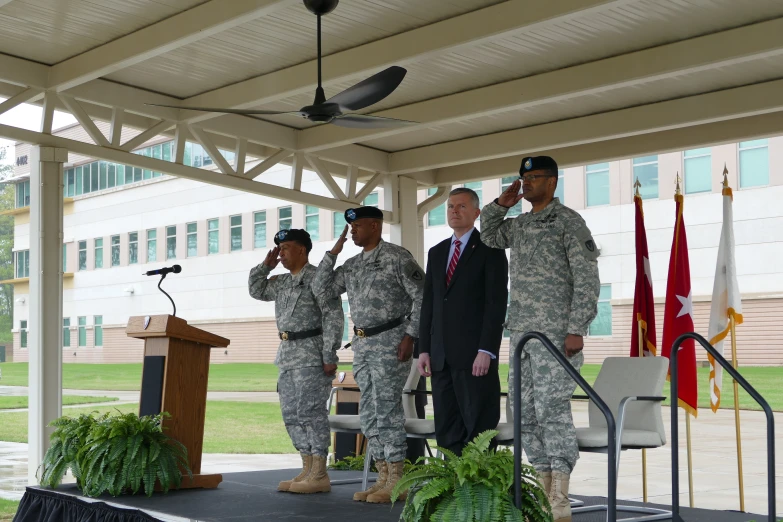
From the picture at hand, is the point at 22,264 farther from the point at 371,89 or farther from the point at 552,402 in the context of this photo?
the point at 552,402

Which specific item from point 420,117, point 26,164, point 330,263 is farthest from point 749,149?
point 26,164

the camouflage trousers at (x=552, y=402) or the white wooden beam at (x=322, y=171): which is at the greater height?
the white wooden beam at (x=322, y=171)

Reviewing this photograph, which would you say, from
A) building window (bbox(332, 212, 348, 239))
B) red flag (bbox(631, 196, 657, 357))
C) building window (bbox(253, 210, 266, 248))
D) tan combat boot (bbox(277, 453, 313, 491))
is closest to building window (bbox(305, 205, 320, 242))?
building window (bbox(332, 212, 348, 239))

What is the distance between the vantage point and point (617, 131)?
884 cm

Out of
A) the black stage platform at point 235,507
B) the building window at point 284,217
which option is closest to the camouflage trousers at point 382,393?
the black stage platform at point 235,507

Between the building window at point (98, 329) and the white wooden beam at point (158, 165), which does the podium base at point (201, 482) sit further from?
the building window at point (98, 329)

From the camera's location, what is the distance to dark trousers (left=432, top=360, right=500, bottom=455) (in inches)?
195

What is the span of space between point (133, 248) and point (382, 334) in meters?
31.5

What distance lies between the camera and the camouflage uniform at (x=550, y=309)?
4535mm

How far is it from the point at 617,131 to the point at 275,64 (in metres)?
3.18

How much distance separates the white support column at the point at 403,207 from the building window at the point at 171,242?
2423cm

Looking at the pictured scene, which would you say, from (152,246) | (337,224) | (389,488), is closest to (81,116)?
(389,488)

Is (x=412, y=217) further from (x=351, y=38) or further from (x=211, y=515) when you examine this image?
(x=211, y=515)

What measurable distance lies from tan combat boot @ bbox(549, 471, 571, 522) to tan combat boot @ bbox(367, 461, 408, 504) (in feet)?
3.87
